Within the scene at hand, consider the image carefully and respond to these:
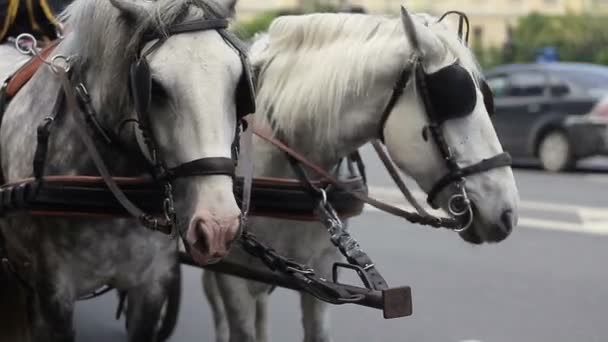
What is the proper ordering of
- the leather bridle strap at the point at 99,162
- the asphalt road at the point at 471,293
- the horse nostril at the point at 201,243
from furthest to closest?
the asphalt road at the point at 471,293 < the leather bridle strap at the point at 99,162 < the horse nostril at the point at 201,243

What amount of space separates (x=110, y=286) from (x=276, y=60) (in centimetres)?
121

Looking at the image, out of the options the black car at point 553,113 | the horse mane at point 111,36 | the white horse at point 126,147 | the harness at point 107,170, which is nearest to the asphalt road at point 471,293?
the white horse at point 126,147

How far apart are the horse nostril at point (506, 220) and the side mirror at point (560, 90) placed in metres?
11.6

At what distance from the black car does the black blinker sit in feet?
35.9

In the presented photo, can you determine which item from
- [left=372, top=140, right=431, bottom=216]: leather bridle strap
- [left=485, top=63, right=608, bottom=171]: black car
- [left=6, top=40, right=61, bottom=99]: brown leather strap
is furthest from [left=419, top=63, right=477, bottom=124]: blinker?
[left=485, top=63, right=608, bottom=171]: black car

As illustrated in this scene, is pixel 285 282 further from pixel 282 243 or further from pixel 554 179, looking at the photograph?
pixel 554 179

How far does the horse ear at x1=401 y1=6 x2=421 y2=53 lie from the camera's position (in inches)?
151

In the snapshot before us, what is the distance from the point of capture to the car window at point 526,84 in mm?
15211

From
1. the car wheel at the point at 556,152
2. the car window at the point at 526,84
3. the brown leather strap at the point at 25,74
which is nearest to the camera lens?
the brown leather strap at the point at 25,74

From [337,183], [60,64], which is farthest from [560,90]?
[60,64]

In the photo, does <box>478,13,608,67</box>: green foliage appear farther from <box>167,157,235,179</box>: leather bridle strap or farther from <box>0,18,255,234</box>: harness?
<box>167,157,235,179</box>: leather bridle strap

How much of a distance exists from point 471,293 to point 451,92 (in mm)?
3959

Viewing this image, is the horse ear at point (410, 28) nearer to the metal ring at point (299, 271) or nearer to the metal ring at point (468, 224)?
the metal ring at point (468, 224)

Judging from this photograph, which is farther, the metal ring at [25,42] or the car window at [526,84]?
the car window at [526,84]
